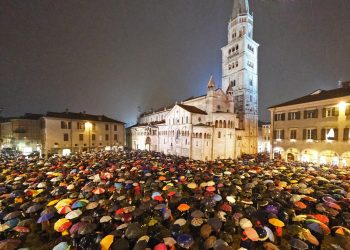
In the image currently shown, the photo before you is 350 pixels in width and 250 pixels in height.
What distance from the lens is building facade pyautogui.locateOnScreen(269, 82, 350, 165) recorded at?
73.4 feet

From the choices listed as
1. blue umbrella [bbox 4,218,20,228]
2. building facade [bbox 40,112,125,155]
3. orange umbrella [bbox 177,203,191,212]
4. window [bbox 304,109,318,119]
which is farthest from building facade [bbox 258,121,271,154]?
blue umbrella [bbox 4,218,20,228]

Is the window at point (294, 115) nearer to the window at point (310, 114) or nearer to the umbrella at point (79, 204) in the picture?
the window at point (310, 114)

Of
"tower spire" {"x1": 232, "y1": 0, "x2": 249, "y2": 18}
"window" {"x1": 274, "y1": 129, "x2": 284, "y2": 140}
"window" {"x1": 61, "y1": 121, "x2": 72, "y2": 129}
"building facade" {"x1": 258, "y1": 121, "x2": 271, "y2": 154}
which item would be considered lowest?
"building facade" {"x1": 258, "y1": 121, "x2": 271, "y2": 154}

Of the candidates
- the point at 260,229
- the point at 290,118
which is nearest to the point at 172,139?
the point at 290,118

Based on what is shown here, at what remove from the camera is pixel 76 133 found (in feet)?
135

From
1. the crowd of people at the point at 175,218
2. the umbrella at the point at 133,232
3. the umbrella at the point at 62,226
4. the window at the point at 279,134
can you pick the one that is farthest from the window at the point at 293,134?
the umbrella at the point at 62,226

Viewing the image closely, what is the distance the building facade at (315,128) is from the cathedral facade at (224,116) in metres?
9.58

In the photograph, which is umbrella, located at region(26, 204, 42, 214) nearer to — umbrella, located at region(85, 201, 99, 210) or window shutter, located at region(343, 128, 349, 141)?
umbrella, located at region(85, 201, 99, 210)

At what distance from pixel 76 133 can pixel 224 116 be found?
37.7m

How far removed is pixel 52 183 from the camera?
15766 millimetres

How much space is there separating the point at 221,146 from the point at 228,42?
35.5 metres

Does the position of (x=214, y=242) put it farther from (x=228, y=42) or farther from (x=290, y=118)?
(x=228, y=42)

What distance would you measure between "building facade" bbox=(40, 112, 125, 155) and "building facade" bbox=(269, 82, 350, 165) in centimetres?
4206

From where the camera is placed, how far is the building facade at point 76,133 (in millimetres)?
38094
